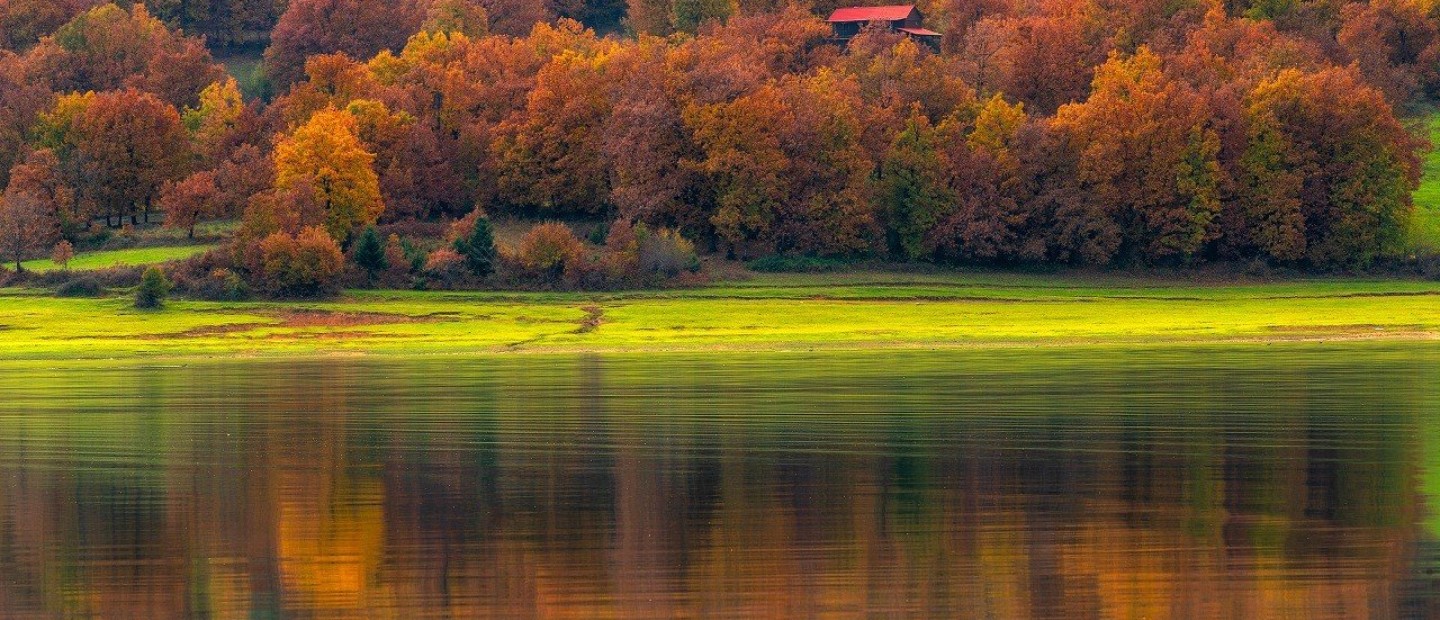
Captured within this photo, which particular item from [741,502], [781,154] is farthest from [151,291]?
[741,502]

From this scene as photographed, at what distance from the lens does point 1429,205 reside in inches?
4518

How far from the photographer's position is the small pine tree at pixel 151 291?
91.1 m

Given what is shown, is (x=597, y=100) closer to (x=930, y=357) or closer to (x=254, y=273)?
(x=254, y=273)

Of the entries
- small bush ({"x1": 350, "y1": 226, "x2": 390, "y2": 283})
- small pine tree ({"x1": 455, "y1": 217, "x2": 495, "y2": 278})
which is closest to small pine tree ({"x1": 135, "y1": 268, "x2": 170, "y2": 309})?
small bush ({"x1": 350, "y1": 226, "x2": 390, "y2": 283})

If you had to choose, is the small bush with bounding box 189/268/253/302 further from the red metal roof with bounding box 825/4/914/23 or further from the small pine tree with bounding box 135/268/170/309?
the red metal roof with bounding box 825/4/914/23

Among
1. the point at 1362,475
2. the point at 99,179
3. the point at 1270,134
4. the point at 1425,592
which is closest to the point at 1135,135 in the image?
the point at 1270,134

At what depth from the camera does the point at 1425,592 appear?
2150 cm

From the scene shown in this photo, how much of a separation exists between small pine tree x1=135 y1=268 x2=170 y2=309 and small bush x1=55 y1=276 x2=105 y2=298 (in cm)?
544

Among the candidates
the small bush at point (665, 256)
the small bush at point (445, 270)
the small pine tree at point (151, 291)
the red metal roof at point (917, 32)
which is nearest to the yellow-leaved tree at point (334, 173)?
the small bush at point (445, 270)

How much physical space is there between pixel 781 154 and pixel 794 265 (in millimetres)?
7497

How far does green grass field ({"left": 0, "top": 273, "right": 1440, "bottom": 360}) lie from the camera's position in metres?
77.1

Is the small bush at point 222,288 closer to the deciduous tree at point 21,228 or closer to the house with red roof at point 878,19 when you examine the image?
the deciduous tree at point 21,228

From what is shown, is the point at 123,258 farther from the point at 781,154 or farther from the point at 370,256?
the point at 781,154

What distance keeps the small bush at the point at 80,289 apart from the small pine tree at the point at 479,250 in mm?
17648
